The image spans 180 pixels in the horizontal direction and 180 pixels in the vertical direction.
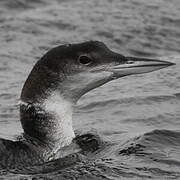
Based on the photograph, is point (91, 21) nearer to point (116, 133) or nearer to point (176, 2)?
point (176, 2)

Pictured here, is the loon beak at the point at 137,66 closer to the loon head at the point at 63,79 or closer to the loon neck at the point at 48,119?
the loon head at the point at 63,79

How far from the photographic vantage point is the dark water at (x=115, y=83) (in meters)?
9.40

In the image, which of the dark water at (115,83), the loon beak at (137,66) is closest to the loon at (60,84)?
the loon beak at (137,66)

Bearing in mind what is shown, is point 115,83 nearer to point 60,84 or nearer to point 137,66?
point 137,66

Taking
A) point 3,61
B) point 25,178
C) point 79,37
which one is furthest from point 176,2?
point 25,178

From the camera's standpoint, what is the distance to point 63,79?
31.2 feet

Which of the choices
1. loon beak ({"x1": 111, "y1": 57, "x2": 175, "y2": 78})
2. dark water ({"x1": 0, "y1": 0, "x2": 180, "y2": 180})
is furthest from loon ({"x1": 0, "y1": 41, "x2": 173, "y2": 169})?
dark water ({"x1": 0, "y1": 0, "x2": 180, "y2": 180})

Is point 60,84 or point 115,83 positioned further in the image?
point 115,83

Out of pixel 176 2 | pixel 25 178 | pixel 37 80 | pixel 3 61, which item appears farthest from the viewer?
pixel 176 2

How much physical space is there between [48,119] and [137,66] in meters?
1.15

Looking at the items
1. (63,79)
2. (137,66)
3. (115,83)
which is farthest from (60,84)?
(115,83)

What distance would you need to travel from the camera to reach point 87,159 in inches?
377

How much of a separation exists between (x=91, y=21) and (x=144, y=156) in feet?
26.9

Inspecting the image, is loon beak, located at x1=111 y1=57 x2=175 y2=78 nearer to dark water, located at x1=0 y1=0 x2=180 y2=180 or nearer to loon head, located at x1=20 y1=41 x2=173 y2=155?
loon head, located at x1=20 y1=41 x2=173 y2=155
